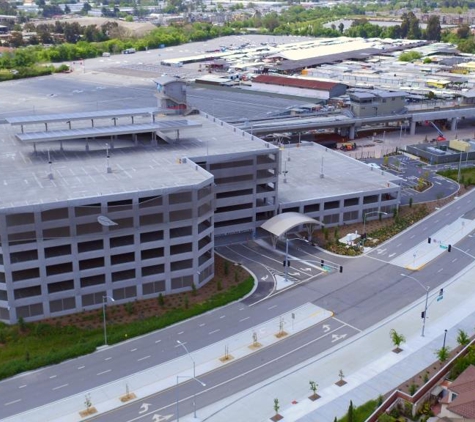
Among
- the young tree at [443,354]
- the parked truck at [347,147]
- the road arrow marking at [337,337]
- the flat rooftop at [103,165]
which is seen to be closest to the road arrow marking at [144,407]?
the road arrow marking at [337,337]

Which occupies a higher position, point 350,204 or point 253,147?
point 253,147

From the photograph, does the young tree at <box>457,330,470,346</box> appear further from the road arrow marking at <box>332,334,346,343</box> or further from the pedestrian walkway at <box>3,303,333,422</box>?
the pedestrian walkway at <box>3,303,333,422</box>

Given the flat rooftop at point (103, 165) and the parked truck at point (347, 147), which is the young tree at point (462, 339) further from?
the parked truck at point (347, 147)

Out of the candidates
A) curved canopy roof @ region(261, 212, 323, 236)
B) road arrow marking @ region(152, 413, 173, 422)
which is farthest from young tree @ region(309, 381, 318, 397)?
curved canopy roof @ region(261, 212, 323, 236)

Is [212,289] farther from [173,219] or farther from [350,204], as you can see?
[350,204]

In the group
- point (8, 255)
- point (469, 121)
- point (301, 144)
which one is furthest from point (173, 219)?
point (469, 121)
